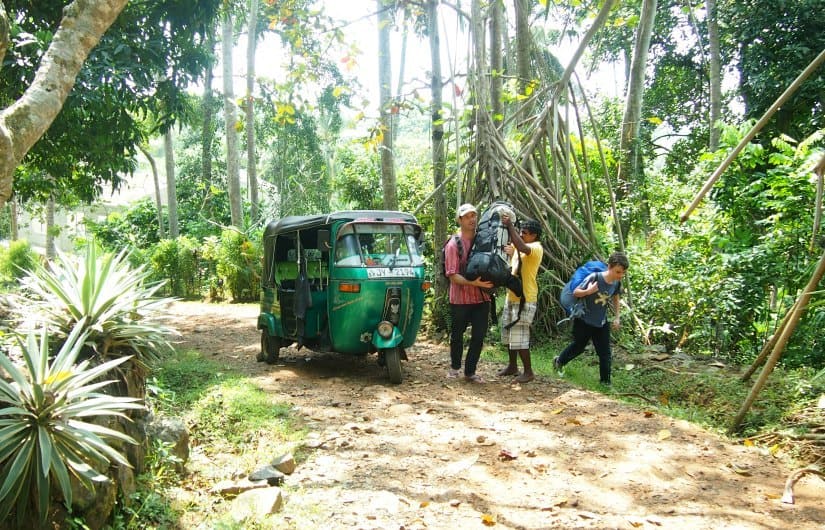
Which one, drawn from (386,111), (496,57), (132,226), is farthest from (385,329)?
(132,226)

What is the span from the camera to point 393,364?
670 centimetres

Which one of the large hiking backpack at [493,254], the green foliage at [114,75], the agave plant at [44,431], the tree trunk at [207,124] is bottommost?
the agave plant at [44,431]

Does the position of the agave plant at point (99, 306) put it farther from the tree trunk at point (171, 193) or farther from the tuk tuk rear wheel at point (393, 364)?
the tree trunk at point (171, 193)

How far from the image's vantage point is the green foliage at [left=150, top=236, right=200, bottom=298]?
17.5 m

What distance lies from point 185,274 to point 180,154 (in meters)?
11.2

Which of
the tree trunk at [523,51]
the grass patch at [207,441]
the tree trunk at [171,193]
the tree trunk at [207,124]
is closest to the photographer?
the grass patch at [207,441]

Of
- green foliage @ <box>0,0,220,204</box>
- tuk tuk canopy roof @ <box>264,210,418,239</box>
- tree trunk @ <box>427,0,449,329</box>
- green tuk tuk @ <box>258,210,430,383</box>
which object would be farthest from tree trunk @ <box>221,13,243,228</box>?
green tuk tuk @ <box>258,210,430,383</box>

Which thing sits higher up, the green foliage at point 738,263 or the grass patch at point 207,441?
the green foliage at point 738,263

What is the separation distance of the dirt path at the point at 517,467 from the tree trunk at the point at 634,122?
16.7 ft

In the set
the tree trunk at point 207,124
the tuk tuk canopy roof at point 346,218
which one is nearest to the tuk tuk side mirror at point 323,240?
the tuk tuk canopy roof at point 346,218

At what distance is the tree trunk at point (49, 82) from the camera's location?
421 centimetres

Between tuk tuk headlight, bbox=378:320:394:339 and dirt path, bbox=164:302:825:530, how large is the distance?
0.54 meters

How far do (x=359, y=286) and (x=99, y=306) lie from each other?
2.87m

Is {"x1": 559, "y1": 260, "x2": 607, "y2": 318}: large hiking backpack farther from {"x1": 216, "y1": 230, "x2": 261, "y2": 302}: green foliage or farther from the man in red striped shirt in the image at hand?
{"x1": 216, "y1": 230, "x2": 261, "y2": 302}: green foliage
